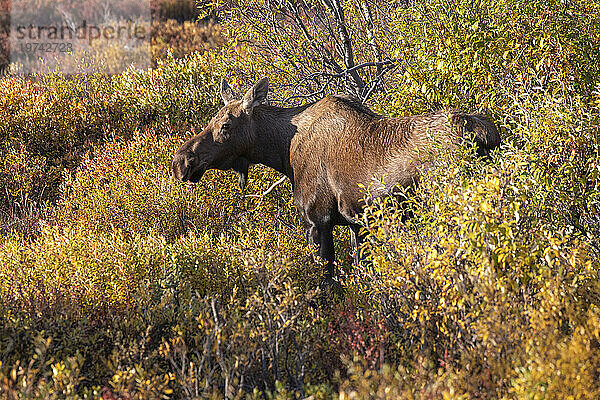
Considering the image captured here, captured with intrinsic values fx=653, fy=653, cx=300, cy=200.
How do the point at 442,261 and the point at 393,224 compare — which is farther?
the point at 393,224

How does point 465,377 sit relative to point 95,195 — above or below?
above

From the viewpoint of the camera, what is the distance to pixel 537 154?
479 cm

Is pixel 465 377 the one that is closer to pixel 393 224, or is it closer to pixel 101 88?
pixel 393 224

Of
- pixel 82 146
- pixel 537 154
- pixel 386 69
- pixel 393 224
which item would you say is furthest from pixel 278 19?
pixel 393 224

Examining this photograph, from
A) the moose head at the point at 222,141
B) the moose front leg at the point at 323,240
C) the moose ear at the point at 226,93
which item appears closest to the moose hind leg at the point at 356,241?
the moose front leg at the point at 323,240

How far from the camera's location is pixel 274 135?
19.2 ft

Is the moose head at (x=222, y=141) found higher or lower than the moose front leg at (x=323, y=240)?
higher

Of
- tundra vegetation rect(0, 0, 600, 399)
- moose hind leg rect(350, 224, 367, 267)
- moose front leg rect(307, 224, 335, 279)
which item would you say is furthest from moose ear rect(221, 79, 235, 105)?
moose hind leg rect(350, 224, 367, 267)

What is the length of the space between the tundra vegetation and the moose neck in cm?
70

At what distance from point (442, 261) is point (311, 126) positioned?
2.33 meters

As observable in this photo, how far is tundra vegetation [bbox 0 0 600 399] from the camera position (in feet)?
10.7

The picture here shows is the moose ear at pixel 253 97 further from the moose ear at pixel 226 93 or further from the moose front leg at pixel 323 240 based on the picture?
the moose front leg at pixel 323 240

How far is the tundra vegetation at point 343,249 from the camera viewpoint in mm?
3268

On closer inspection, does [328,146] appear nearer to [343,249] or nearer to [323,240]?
[323,240]
